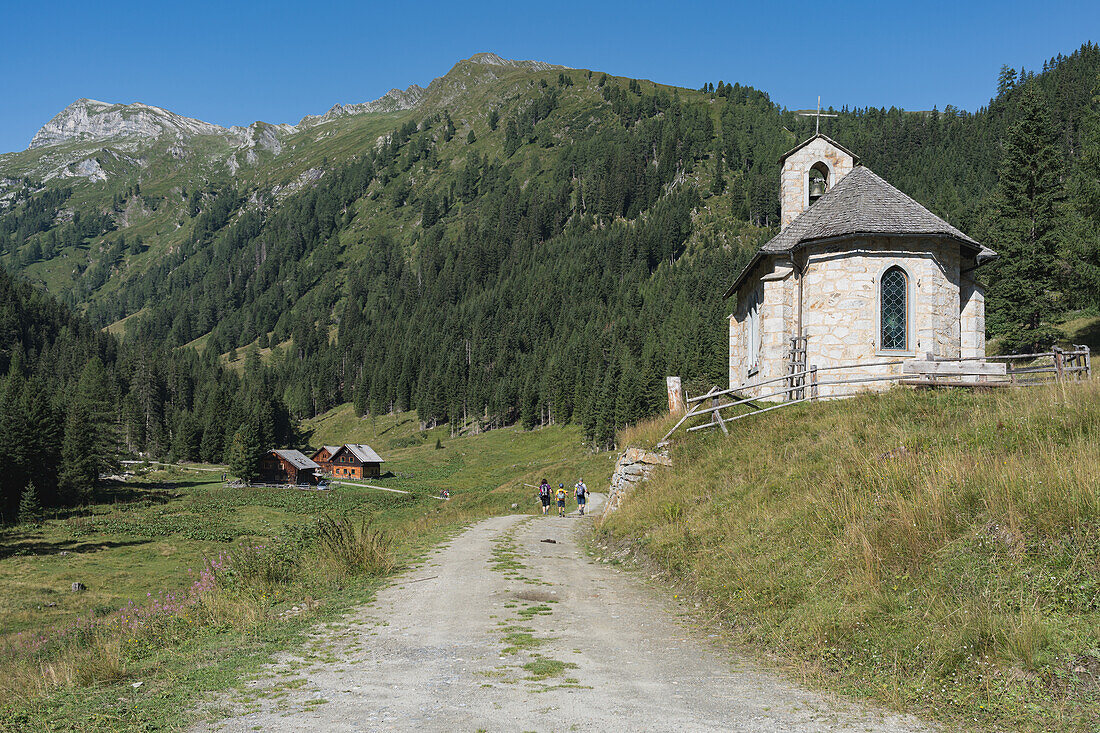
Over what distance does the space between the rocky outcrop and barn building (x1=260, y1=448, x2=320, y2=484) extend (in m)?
88.7

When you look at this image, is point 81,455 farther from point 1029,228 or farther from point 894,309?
point 1029,228

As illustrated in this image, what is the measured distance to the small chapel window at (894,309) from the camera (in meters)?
24.7

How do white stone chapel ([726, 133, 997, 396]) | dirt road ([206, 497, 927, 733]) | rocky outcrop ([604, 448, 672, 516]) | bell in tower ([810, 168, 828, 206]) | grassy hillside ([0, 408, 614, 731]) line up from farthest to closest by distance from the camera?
bell in tower ([810, 168, 828, 206]) → white stone chapel ([726, 133, 997, 396]) → rocky outcrop ([604, 448, 672, 516]) → grassy hillside ([0, 408, 614, 731]) → dirt road ([206, 497, 927, 733])

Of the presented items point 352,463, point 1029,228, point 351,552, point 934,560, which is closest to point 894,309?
point 934,560

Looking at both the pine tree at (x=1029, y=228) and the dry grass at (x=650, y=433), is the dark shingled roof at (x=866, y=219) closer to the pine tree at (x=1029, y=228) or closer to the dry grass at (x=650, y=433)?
the dry grass at (x=650, y=433)

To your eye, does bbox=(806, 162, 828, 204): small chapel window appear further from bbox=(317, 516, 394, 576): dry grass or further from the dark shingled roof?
bbox=(317, 516, 394, 576): dry grass

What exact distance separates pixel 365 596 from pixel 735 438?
11.5 meters

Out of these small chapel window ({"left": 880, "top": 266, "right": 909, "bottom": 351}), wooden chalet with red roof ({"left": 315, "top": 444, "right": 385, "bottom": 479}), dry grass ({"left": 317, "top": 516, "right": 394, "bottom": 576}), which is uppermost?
small chapel window ({"left": 880, "top": 266, "right": 909, "bottom": 351})

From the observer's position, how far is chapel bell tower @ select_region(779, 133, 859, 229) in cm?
3250

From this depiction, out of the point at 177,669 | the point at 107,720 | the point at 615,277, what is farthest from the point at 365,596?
the point at 615,277

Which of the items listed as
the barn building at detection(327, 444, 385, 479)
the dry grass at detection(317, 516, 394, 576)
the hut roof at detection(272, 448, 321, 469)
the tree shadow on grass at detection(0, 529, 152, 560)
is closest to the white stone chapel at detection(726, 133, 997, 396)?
the dry grass at detection(317, 516, 394, 576)

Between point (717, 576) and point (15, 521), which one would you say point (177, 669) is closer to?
point (717, 576)

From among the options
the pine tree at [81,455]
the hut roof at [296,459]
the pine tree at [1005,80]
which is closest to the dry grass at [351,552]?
the pine tree at [81,455]

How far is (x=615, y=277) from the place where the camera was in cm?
17800
